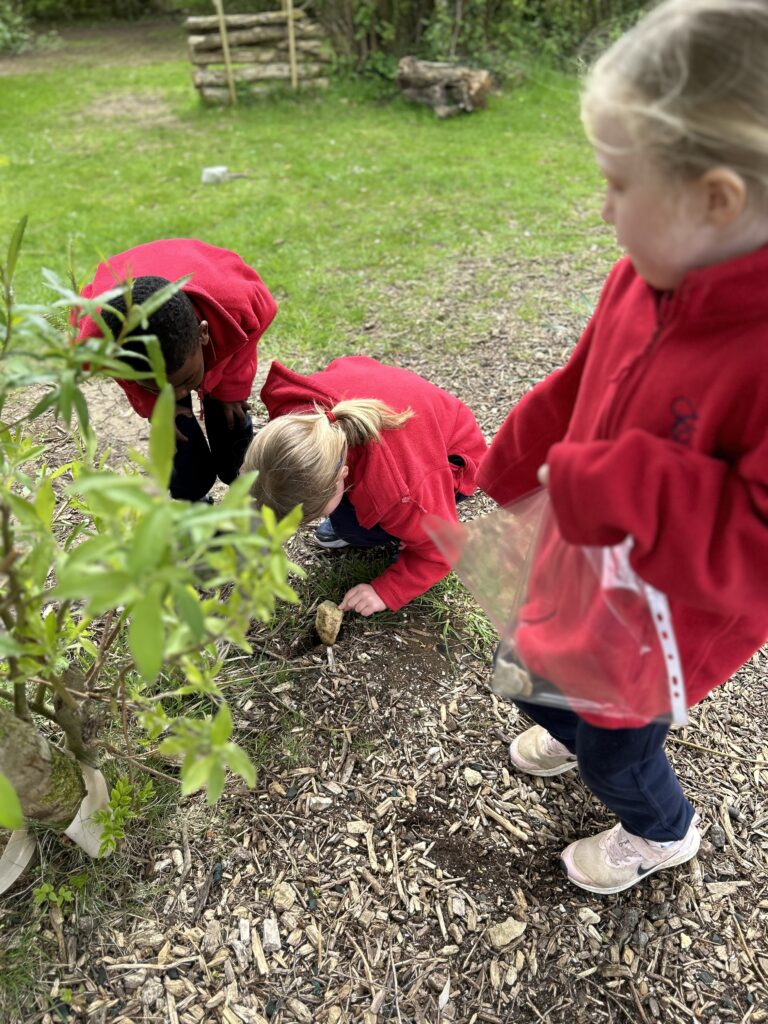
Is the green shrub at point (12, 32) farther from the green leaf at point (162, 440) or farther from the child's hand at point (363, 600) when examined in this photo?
the green leaf at point (162, 440)

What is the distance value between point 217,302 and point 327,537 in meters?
0.97

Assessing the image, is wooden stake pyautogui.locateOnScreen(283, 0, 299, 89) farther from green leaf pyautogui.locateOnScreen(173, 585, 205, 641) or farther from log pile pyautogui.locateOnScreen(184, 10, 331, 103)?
green leaf pyautogui.locateOnScreen(173, 585, 205, 641)

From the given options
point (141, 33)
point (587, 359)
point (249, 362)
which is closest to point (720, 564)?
point (587, 359)

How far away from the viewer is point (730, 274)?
1061 mm

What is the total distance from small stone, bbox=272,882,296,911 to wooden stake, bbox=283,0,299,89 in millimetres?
9197

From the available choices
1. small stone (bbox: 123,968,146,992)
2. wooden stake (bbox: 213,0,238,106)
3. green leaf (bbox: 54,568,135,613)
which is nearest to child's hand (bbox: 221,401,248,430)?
small stone (bbox: 123,968,146,992)

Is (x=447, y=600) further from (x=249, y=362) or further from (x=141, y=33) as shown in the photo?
(x=141, y=33)

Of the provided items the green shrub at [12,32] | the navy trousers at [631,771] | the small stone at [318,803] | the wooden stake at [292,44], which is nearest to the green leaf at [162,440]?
the navy trousers at [631,771]

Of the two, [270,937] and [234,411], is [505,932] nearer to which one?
[270,937]

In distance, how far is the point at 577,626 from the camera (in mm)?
1405

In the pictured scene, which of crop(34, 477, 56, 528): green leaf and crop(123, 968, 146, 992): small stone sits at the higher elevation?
crop(34, 477, 56, 528): green leaf

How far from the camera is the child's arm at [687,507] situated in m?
1.07

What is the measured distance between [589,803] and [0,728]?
1587 millimetres

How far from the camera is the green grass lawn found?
5062 mm
